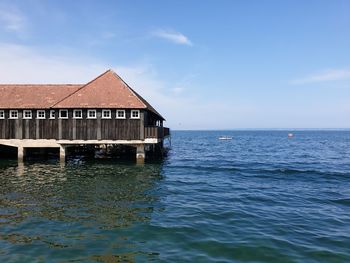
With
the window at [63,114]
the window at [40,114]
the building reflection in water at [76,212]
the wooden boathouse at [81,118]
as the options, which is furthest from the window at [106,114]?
the window at [40,114]

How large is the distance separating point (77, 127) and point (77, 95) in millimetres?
2788

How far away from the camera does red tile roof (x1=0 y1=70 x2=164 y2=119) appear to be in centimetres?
2644

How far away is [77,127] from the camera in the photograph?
27.0 metres


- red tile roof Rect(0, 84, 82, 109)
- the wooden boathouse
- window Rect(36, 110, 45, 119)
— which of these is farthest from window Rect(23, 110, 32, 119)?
window Rect(36, 110, 45, 119)

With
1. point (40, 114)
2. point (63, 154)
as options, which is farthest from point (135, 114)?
point (40, 114)

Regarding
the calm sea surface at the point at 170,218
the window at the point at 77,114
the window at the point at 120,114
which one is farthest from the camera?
the window at the point at 77,114

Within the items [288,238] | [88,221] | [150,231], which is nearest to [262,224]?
[288,238]

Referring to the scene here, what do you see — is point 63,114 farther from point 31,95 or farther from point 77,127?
point 31,95

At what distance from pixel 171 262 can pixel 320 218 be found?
759cm

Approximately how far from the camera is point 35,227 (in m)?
11.7

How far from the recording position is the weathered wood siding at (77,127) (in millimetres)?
26703

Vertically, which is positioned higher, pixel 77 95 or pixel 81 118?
pixel 77 95

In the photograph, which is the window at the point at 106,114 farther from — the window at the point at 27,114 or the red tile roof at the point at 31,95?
the window at the point at 27,114

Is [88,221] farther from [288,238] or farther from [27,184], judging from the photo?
[27,184]
